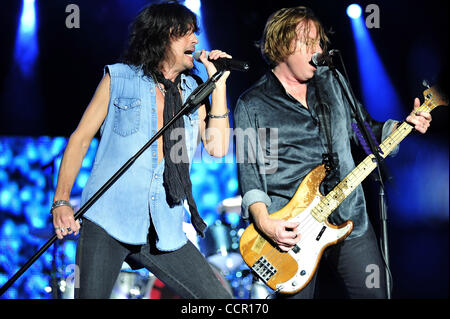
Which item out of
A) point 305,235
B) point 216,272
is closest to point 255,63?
point 216,272

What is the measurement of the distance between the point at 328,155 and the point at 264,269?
0.66 meters

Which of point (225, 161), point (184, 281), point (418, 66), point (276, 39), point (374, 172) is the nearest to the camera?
point (184, 281)

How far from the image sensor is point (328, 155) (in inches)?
109

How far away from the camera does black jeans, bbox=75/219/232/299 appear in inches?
90.2

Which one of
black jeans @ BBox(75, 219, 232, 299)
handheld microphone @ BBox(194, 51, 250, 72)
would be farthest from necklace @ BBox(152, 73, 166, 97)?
black jeans @ BBox(75, 219, 232, 299)

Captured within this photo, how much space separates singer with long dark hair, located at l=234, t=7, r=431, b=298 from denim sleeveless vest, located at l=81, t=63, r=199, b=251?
18.7 inches

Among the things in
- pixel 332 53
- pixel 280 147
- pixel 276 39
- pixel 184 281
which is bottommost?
pixel 184 281

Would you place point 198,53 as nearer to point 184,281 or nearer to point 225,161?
point 184,281

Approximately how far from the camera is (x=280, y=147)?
9.16 ft

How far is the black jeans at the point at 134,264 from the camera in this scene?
2291mm

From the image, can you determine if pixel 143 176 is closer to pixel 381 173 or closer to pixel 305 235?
pixel 305 235

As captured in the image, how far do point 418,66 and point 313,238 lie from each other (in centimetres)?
278

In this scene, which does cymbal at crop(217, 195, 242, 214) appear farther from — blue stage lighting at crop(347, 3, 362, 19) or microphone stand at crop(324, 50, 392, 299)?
microphone stand at crop(324, 50, 392, 299)
